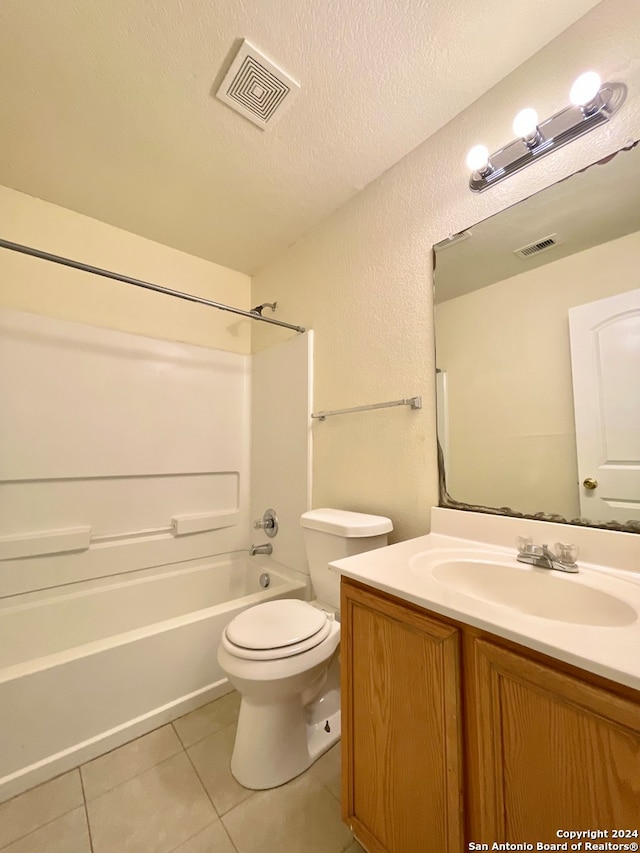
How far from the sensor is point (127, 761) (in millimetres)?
1197

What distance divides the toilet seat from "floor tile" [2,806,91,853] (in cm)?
58

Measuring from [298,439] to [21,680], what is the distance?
1.37 metres

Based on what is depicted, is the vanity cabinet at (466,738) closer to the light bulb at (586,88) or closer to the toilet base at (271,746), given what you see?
the toilet base at (271,746)

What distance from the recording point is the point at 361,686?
2.73ft

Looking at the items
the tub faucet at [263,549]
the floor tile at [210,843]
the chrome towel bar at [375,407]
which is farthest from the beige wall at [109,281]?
the floor tile at [210,843]

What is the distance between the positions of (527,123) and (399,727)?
1.64 meters

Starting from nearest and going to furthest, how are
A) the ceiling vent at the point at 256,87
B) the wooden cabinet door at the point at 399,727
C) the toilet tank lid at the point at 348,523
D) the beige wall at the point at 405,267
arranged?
the wooden cabinet door at the point at 399,727
the beige wall at the point at 405,267
the ceiling vent at the point at 256,87
the toilet tank lid at the point at 348,523

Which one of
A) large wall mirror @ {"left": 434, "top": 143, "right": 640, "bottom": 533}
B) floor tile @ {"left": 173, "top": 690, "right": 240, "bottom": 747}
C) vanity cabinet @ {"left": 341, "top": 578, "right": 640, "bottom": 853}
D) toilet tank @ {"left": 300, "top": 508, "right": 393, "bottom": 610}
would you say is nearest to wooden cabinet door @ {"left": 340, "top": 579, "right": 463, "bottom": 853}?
vanity cabinet @ {"left": 341, "top": 578, "right": 640, "bottom": 853}

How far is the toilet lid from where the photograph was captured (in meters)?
1.09

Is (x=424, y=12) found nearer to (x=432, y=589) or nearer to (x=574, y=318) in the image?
(x=574, y=318)

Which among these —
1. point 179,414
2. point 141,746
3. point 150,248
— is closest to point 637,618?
point 141,746

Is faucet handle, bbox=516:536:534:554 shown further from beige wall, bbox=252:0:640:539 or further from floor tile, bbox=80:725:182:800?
floor tile, bbox=80:725:182:800

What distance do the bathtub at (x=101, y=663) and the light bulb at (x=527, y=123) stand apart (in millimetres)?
1954

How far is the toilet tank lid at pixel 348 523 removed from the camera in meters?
1.26
